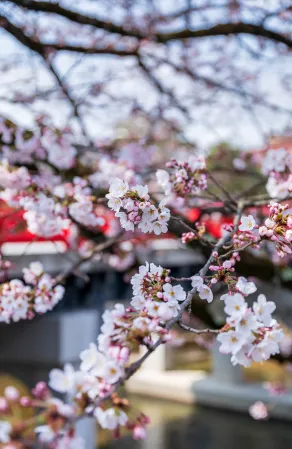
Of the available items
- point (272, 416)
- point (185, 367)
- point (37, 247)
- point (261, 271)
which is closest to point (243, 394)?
point (272, 416)

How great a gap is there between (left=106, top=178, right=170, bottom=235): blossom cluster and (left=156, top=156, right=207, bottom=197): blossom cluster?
2.96 feet

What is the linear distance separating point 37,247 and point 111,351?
24.6 ft

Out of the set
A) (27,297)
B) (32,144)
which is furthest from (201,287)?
(32,144)

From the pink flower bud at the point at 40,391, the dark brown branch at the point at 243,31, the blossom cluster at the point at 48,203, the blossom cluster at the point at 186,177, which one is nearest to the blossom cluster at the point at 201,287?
the blossom cluster at the point at 186,177

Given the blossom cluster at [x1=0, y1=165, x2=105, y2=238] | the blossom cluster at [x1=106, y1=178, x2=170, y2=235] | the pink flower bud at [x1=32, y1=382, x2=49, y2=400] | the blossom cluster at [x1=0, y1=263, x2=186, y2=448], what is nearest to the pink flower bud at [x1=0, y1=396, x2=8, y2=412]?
the pink flower bud at [x1=32, y1=382, x2=49, y2=400]

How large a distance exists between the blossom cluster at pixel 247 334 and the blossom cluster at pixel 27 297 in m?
1.47

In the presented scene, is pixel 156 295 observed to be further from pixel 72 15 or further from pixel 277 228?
pixel 72 15

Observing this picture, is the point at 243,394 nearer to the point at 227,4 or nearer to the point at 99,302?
the point at 99,302

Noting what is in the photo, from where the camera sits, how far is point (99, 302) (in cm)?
1165

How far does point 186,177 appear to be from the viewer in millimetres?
2914

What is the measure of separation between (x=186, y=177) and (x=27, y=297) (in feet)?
3.41

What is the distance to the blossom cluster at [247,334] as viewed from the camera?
65.6 inches

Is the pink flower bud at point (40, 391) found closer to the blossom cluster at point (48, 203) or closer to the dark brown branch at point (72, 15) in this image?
the blossom cluster at point (48, 203)

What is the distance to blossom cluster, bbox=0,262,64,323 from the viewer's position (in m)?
2.88
